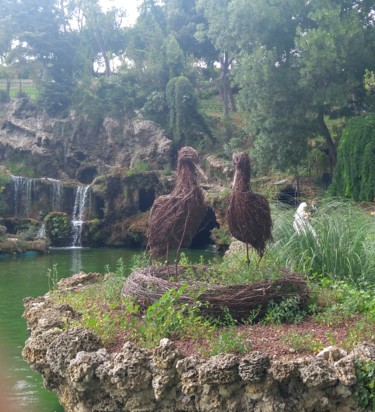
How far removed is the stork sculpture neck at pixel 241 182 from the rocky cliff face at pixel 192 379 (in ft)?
7.04

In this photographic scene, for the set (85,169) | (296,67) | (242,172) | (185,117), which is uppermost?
(296,67)

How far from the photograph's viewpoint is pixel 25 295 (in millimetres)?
12812

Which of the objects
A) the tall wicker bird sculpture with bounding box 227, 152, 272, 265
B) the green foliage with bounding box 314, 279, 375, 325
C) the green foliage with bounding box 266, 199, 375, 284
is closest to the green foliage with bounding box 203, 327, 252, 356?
the green foliage with bounding box 314, 279, 375, 325

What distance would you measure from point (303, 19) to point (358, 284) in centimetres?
1721

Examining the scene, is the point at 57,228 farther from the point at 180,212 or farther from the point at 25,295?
the point at 180,212

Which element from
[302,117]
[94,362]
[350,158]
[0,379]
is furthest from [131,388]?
[302,117]

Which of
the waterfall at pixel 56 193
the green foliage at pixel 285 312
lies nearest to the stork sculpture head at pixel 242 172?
the green foliage at pixel 285 312

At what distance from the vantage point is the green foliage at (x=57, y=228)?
2508cm

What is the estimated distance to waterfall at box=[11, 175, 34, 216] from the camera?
2744cm

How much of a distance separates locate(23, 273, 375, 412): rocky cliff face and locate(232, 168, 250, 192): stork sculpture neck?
84.4 inches

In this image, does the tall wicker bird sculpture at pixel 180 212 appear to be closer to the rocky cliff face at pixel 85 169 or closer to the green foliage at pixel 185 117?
the rocky cliff face at pixel 85 169

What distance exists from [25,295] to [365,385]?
959cm

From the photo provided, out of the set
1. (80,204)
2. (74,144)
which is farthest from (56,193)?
(74,144)

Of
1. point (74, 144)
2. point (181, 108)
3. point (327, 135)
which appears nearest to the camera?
point (327, 135)
